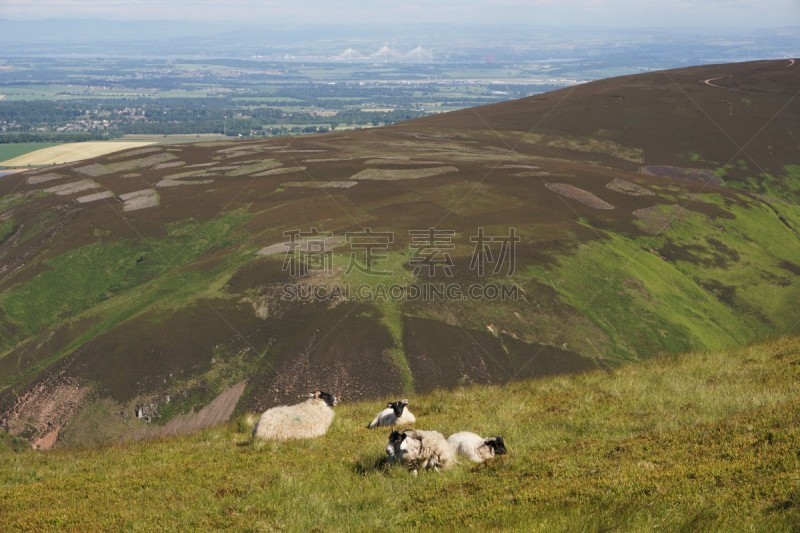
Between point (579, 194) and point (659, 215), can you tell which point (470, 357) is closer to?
point (659, 215)

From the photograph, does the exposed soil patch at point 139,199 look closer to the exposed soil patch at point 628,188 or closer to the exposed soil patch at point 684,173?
the exposed soil patch at point 628,188

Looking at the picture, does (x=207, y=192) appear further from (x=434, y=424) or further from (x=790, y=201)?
(x=790, y=201)

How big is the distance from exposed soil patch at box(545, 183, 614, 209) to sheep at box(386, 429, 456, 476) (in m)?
65.9

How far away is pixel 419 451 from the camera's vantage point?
1479cm

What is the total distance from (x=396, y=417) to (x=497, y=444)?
503 cm

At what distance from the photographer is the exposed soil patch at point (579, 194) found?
77.2 m

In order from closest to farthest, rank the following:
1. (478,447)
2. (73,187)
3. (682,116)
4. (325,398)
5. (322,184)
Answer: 1. (478,447)
2. (325,398)
3. (322,184)
4. (73,187)
5. (682,116)

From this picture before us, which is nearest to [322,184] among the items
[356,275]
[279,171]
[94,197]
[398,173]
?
[398,173]

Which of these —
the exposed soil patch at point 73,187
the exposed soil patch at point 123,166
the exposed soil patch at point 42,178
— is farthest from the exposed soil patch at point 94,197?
the exposed soil patch at point 42,178

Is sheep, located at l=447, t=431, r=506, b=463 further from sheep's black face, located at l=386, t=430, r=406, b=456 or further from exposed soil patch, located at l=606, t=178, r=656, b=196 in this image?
exposed soil patch, located at l=606, t=178, r=656, b=196

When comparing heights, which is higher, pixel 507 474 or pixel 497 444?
pixel 507 474

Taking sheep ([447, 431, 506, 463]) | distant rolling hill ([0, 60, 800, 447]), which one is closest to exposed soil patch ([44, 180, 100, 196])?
distant rolling hill ([0, 60, 800, 447])

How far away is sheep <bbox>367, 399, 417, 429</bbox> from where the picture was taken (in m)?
19.5

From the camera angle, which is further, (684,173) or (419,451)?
(684,173)
